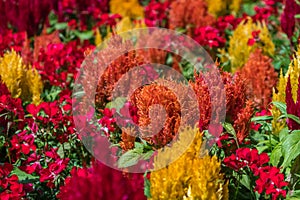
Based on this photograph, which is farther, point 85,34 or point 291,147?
point 85,34

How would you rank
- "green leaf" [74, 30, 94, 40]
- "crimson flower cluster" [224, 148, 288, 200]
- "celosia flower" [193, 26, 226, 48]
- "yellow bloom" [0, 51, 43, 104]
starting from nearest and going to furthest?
"crimson flower cluster" [224, 148, 288, 200] < "yellow bloom" [0, 51, 43, 104] < "celosia flower" [193, 26, 226, 48] < "green leaf" [74, 30, 94, 40]

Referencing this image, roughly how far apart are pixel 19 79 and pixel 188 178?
195cm

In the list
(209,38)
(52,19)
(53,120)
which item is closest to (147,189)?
(53,120)

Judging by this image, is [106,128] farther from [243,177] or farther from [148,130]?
[243,177]

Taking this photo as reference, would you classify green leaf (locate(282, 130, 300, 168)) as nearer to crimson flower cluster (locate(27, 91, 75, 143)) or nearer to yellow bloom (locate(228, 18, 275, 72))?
crimson flower cluster (locate(27, 91, 75, 143))

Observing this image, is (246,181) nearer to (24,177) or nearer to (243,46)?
(24,177)

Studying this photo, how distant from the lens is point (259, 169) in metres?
2.93

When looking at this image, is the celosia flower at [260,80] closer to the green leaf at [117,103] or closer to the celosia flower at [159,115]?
the green leaf at [117,103]

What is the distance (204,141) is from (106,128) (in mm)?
679

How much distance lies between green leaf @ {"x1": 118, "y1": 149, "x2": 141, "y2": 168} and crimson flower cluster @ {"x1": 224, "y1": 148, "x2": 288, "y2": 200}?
0.46 metres

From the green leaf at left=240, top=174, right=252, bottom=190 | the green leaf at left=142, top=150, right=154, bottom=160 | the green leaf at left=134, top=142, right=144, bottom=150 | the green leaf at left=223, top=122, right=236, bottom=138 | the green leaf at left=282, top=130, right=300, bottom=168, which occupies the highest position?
the green leaf at left=223, top=122, right=236, bottom=138

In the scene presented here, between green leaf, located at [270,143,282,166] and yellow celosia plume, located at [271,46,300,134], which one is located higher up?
yellow celosia plume, located at [271,46,300,134]


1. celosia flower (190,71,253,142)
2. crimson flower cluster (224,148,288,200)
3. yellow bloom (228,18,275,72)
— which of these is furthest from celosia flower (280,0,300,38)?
crimson flower cluster (224,148,288,200)

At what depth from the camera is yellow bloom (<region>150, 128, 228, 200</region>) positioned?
2580 mm
